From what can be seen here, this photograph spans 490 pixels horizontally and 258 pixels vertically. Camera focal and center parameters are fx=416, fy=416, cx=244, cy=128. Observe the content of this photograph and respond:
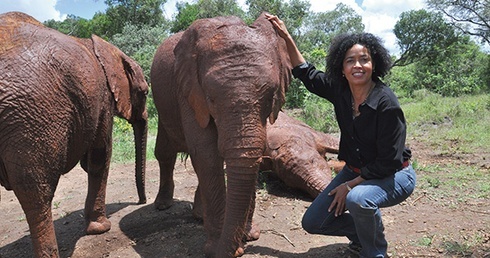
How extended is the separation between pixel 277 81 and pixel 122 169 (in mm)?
6208

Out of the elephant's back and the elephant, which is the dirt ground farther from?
the elephant's back

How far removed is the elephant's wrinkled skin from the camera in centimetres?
588

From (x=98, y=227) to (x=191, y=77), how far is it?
235 cm

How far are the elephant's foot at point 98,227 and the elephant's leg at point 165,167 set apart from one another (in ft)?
2.70

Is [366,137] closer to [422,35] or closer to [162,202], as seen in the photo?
[162,202]

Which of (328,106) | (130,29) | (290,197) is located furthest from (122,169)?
(130,29)

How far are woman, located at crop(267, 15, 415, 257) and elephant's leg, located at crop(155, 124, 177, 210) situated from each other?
247 centimetres

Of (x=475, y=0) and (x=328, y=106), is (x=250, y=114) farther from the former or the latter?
(x=475, y=0)

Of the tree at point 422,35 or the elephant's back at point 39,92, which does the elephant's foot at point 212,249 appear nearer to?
the elephant's back at point 39,92

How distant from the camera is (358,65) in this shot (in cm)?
331

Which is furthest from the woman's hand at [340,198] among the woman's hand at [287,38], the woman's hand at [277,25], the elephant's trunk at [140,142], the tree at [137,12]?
the tree at [137,12]

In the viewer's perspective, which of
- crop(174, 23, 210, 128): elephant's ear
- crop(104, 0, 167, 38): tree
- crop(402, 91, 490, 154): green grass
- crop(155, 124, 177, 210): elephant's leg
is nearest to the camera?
crop(174, 23, 210, 128): elephant's ear

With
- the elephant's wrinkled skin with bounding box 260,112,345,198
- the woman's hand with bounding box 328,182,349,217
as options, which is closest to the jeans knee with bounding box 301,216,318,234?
the woman's hand with bounding box 328,182,349,217

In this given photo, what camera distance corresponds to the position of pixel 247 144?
3.10m
